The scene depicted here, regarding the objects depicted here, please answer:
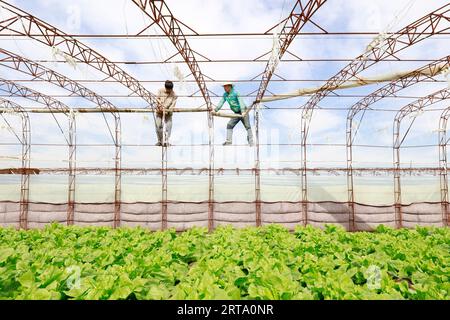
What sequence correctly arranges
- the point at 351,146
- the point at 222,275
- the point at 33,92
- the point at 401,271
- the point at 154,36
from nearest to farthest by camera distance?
the point at 222,275, the point at 401,271, the point at 154,36, the point at 33,92, the point at 351,146

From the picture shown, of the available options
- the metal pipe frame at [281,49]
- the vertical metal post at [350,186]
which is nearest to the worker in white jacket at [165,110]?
the metal pipe frame at [281,49]

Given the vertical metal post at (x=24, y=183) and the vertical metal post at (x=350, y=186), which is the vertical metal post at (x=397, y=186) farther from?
the vertical metal post at (x=24, y=183)

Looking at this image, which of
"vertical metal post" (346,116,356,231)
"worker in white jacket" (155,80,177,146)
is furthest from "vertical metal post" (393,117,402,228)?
"worker in white jacket" (155,80,177,146)

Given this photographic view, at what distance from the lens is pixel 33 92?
570 inches

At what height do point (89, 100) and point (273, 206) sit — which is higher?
point (89, 100)

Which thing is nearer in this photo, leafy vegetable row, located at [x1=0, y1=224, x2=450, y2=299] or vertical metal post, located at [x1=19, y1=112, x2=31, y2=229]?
leafy vegetable row, located at [x1=0, y1=224, x2=450, y2=299]

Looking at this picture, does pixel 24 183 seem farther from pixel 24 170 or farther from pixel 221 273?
pixel 221 273

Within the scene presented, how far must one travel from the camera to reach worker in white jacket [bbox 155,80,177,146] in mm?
11527

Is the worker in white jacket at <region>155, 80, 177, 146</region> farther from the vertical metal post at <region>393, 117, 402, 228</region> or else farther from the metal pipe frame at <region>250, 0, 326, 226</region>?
the vertical metal post at <region>393, 117, 402, 228</region>

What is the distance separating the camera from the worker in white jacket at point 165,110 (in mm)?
11527

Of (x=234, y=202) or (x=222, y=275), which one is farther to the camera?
(x=234, y=202)

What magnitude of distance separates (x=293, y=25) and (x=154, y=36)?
13.5 ft

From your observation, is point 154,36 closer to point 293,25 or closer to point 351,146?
point 293,25

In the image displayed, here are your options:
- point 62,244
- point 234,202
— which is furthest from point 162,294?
point 234,202
